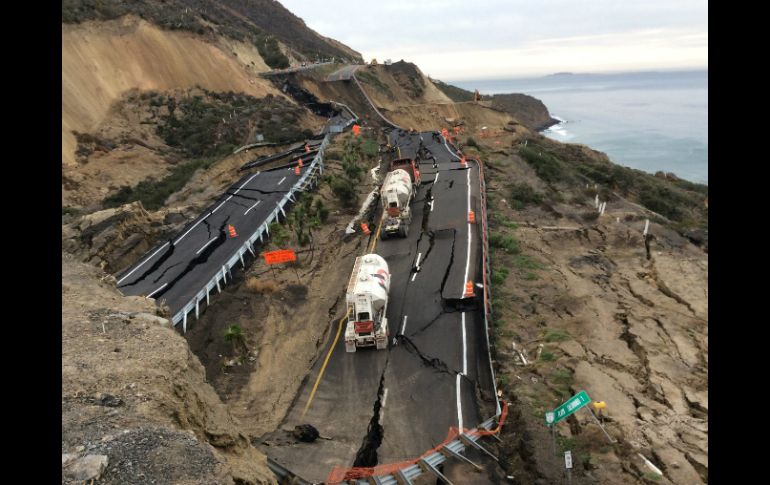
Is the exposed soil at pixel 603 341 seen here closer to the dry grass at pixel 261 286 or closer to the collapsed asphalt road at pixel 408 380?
the collapsed asphalt road at pixel 408 380

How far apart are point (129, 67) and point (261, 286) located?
45435 millimetres

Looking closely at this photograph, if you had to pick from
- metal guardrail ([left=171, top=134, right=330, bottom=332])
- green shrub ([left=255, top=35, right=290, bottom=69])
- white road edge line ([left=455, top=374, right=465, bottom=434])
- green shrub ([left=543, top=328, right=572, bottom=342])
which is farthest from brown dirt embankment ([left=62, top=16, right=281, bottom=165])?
green shrub ([left=543, top=328, right=572, bottom=342])

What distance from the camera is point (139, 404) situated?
902 centimetres

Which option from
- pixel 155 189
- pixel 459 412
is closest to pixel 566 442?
pixel 459 412

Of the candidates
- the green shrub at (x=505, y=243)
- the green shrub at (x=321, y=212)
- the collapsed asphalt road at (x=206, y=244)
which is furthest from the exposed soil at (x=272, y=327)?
the green shrub at (x=505, y=243)

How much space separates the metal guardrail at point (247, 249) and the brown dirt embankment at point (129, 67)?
23094mm

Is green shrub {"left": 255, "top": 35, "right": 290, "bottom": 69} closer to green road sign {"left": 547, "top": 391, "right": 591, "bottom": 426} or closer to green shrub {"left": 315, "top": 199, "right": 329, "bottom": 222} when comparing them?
green shrub {"left": 315, "top": 199, "right": 329, "bottom": 222}

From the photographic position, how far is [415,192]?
33.8m

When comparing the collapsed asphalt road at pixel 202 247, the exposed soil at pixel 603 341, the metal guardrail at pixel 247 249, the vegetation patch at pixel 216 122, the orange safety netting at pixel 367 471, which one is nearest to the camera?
the orange safety netting at pixel 367 471

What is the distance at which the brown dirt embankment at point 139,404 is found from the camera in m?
7.34

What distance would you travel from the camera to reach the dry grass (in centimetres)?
2269

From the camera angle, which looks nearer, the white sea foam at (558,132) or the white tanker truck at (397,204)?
the white tanker truck at (397,204)
